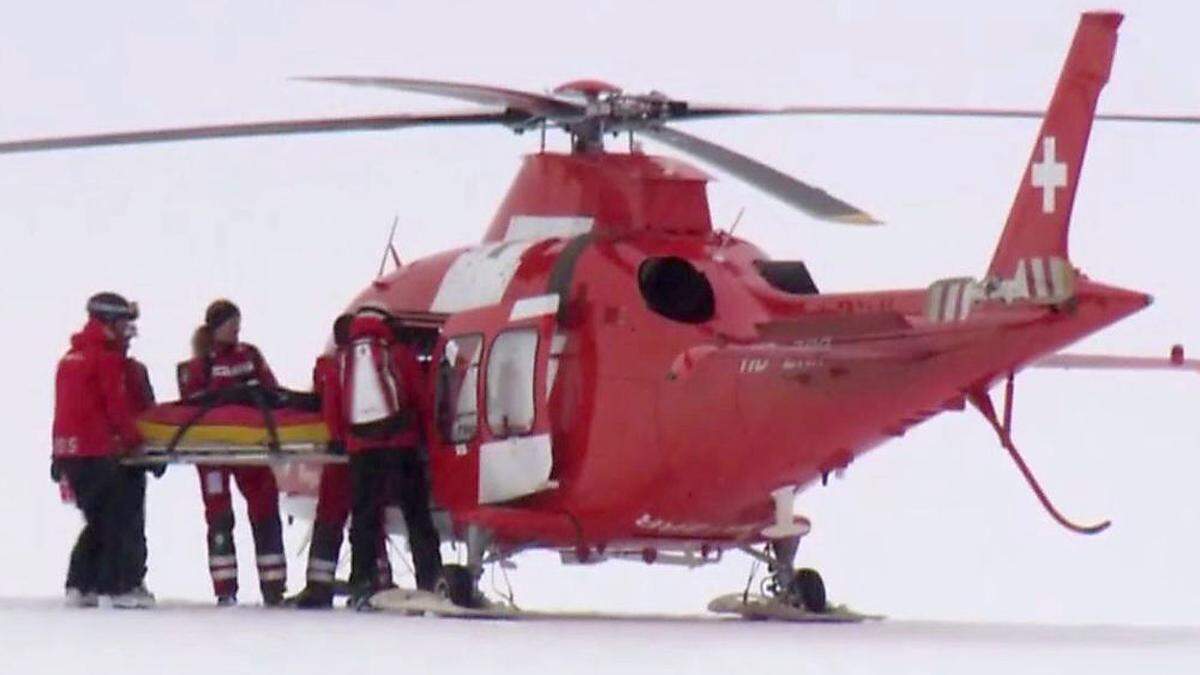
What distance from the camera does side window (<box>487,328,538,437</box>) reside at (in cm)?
1315

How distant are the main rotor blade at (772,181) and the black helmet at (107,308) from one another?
2644 millimetres

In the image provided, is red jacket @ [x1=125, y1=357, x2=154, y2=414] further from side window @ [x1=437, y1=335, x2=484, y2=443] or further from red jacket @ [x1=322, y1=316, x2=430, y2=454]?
side window @ [x1=437, y1=335, x2=484, y2=443]

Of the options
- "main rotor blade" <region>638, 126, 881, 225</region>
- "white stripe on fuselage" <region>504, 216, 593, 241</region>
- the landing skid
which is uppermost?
"main rotor blade" <region>638, 126, 881, 225</region>

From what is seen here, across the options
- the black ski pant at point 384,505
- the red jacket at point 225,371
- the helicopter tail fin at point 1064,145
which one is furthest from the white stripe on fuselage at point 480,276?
the helicopter tail fin at point 1064,145

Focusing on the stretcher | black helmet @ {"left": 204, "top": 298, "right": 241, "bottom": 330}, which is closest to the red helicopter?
the stretcher

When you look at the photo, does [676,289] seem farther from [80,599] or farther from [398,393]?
[80,599]

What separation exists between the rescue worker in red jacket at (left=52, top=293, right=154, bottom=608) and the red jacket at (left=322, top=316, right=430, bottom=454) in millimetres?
965

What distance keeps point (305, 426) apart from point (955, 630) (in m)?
3.35

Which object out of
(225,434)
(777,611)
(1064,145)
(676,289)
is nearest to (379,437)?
(225,434)

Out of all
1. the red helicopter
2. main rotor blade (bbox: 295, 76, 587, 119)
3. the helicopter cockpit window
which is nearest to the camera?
the red helicopter

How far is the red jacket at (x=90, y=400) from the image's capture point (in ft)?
44.2

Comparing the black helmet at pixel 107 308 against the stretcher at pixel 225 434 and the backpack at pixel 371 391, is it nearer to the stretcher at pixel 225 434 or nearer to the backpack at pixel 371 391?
the stretcher at pixel 225 434

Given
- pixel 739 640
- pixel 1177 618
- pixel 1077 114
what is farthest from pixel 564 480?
pixel 1177 618

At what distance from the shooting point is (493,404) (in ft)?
43.8
